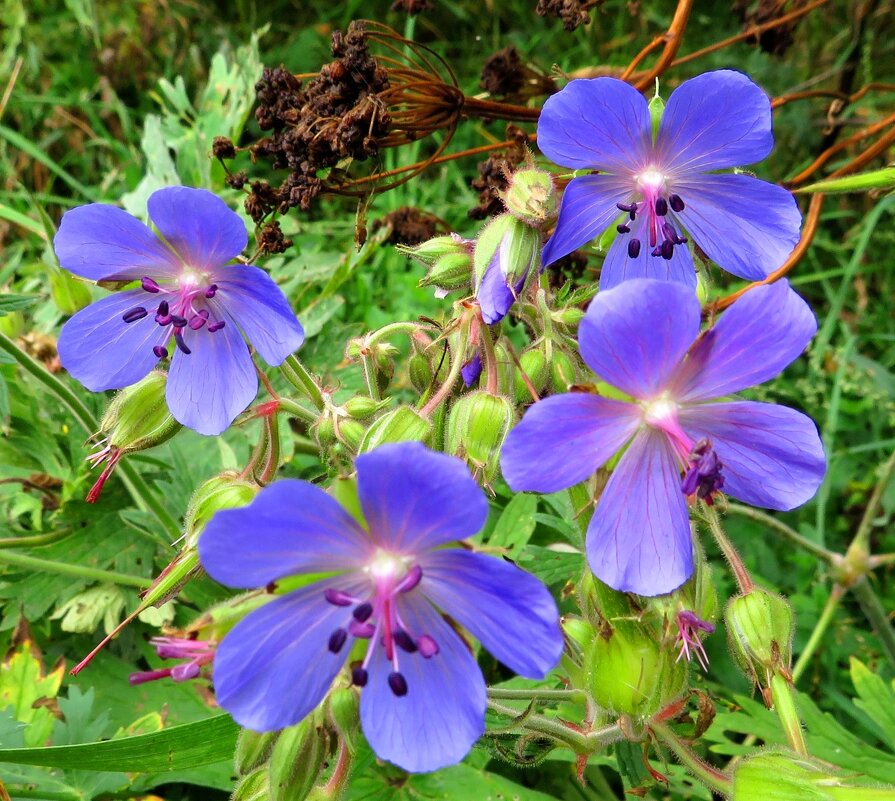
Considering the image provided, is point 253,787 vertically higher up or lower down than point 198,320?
lower down

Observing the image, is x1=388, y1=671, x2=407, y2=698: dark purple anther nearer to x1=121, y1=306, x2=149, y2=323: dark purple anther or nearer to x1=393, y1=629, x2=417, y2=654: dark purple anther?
x1=393, y1=629, x2=417, y2=654: dark purple anther

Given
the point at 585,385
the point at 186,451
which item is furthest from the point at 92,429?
the point at 585,385

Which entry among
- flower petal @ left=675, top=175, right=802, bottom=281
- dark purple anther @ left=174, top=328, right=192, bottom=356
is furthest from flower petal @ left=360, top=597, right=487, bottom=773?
flower petal @ left=675, top=175, right=802, bottom=281

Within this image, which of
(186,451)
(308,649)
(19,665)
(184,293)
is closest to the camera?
(308,649)

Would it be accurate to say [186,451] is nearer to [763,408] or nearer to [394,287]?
[394,287]

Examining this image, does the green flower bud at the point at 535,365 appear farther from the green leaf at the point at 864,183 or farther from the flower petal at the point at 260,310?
the green leaf at the point at 864,183

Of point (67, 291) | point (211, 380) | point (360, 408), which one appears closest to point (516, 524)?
point (360, 408)

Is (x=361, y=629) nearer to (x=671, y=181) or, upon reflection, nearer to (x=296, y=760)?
(x=296, y=760)
